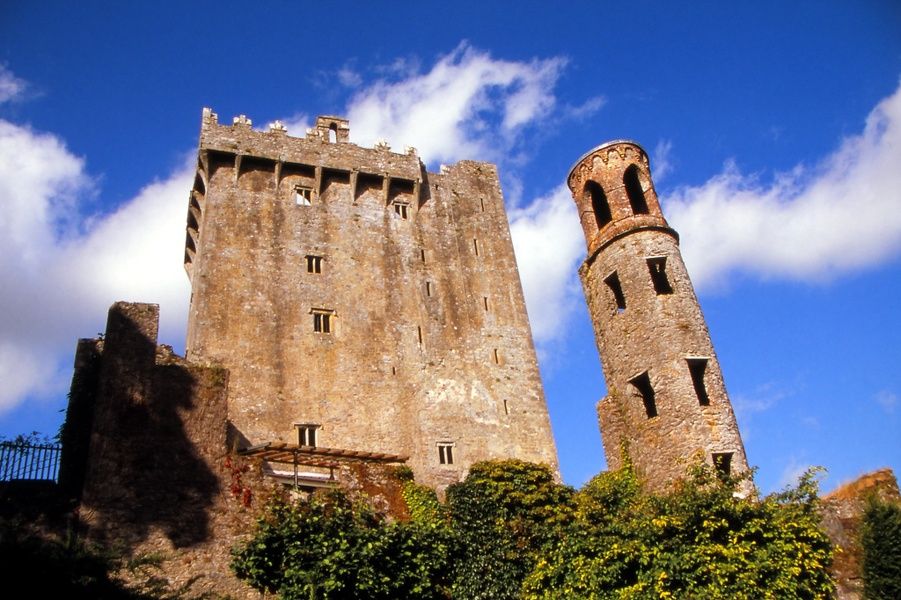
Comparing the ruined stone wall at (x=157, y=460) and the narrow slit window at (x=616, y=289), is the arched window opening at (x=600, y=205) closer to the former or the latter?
the narrow slit window at (x=616, y=289)

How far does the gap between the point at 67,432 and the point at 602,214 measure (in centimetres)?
1937

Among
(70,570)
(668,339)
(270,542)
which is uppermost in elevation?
(668,339)

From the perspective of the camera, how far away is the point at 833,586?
53.1 feet

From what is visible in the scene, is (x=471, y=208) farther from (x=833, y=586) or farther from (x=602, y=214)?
(x=833, y=586)

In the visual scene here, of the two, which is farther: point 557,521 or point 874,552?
point 557,521

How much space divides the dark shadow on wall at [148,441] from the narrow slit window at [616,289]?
509 inches

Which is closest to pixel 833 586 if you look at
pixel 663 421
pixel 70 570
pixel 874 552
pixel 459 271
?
pixel 874 552

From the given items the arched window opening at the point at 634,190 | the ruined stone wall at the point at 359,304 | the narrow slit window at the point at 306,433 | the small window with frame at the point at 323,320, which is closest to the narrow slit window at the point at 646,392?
the ruined stone wall at the point at 359,304

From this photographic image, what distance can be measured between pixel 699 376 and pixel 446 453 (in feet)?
30.3

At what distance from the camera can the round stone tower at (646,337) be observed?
21078 millimetres

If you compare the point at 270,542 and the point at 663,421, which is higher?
the point at 663,421

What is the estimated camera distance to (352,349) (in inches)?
1113

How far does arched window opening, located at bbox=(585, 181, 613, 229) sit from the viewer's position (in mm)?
28234

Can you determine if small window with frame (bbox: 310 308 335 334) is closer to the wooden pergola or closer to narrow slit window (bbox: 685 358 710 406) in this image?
the wooden pergola
